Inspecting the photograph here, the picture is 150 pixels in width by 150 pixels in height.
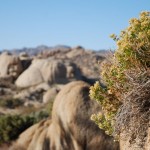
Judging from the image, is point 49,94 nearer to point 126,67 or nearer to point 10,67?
point 10,67

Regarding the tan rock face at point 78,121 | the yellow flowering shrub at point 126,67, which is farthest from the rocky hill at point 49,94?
the yellow flowering shrub at point 126,67

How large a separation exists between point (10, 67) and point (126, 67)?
49.9 m

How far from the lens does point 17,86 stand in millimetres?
51750

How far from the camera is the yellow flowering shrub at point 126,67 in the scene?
240 inches

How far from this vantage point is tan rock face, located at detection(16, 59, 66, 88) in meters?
51.1

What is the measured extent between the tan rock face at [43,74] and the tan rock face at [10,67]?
4.83ft

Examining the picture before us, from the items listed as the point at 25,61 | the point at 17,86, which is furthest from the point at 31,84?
the point at 25,61

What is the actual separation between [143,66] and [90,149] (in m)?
7.69

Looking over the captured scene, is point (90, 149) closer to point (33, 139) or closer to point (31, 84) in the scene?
point (33, 139)

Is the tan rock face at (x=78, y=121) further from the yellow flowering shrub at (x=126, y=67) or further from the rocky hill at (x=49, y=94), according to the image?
the yellow flowering shrub at (x=126, y=67)

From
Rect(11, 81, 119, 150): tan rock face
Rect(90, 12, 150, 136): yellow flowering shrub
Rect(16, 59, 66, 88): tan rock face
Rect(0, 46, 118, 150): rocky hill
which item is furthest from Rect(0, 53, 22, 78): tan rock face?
Rect(90, 12, 150, 136): yellow flowering shrub

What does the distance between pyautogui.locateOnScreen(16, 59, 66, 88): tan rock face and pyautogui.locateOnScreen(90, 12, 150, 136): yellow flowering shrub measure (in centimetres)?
4406

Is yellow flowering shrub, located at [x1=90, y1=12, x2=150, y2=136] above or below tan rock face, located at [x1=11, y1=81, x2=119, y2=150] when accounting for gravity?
above

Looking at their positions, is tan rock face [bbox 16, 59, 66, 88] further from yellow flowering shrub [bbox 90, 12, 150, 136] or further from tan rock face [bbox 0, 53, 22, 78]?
yellow flowering shrub [bbox 90, 12, 150, 136]
